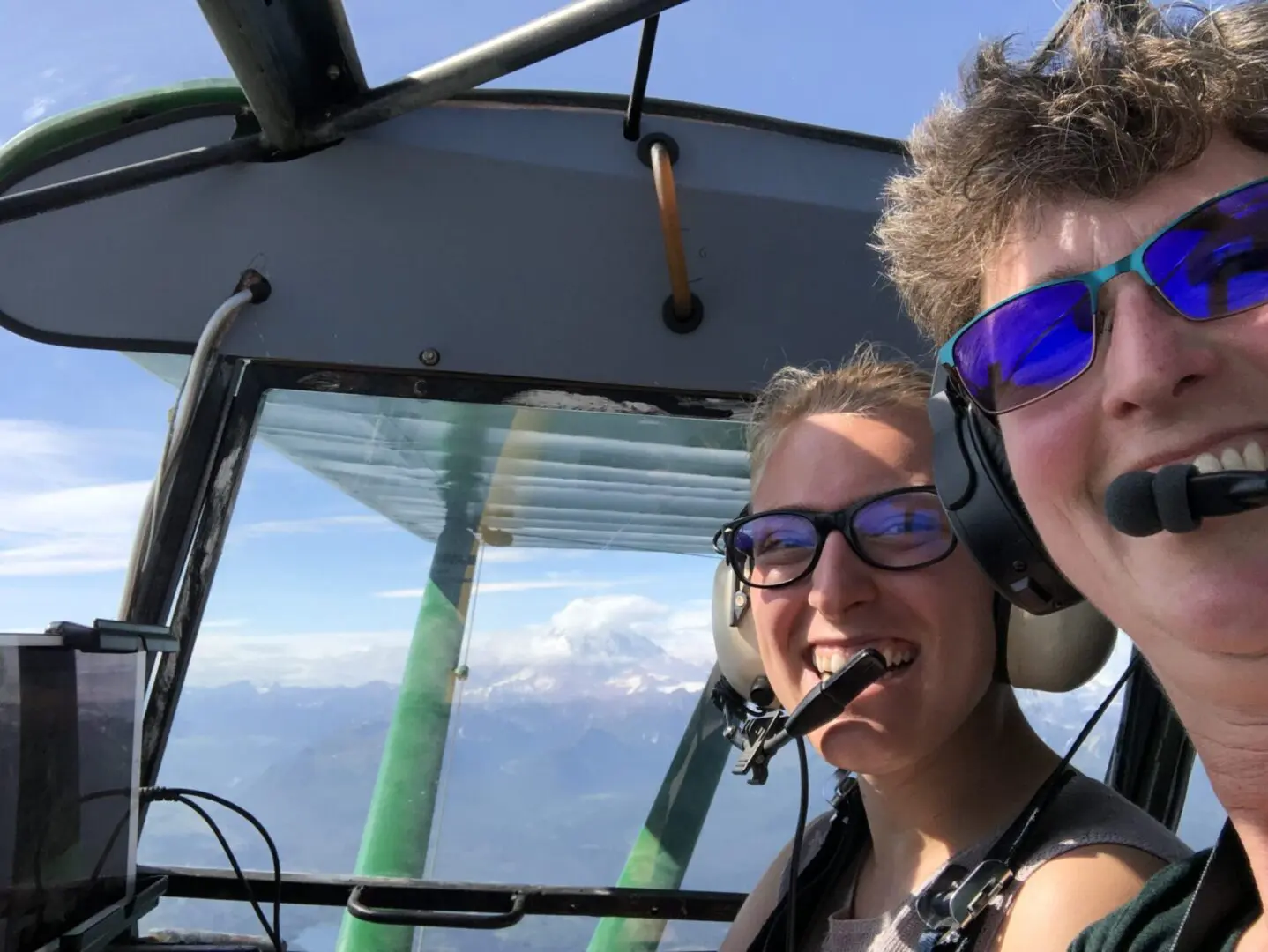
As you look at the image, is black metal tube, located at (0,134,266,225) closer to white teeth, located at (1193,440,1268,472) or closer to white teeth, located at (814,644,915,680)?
white teeth, located at (814,644,915,680)

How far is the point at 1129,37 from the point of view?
81 centimetres

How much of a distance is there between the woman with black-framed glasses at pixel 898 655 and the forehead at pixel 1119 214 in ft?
1.43

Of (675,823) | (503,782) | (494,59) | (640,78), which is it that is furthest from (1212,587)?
(503,782)

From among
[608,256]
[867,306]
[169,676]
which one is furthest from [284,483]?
[867,306]

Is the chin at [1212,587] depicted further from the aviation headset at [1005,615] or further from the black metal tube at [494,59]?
the black metal tube at [494,59]

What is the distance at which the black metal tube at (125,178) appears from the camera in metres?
1.83

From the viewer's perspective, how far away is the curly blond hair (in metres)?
0.73

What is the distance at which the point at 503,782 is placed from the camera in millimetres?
2451

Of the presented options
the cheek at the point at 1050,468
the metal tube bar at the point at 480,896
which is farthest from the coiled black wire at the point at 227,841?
the cheek at the point at 1050,468

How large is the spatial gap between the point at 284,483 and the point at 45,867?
3.20ft

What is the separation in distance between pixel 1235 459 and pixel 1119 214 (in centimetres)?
22

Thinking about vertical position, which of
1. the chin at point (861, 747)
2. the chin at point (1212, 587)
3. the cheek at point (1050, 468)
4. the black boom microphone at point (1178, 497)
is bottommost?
the chin at point (861, 747)

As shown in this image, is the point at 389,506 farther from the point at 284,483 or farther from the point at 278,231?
the point at 278,231

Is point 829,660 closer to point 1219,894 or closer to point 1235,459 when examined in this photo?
point 1219,894
